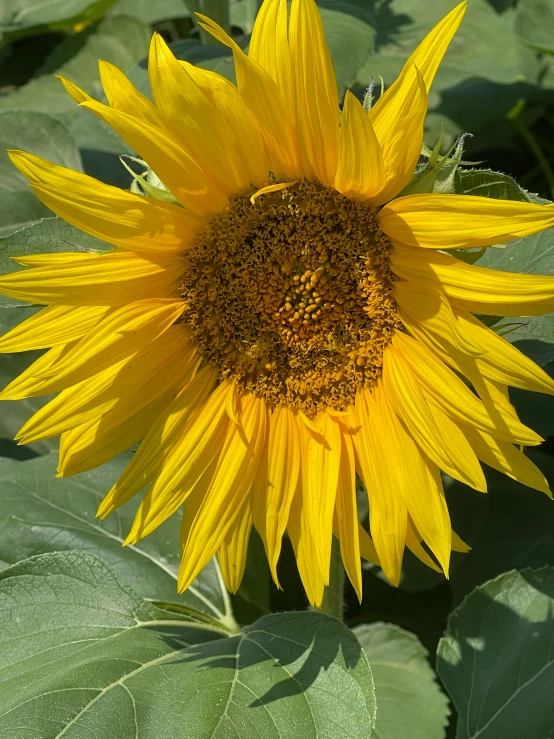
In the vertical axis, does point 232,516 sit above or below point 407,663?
above

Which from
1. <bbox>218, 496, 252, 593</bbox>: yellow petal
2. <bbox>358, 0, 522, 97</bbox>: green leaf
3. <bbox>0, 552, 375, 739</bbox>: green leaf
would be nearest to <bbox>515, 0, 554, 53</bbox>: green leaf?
<bbox>358, 0, 522, 97</bbox>: green leaf

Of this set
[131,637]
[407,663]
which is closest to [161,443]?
[131,637]

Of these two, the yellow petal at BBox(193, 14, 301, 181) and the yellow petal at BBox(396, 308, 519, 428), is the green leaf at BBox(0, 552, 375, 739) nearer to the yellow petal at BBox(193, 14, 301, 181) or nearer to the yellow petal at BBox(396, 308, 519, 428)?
the yellow petal at BBox(396, 308, 519, 428)

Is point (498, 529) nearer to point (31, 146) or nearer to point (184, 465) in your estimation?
point (184, 465)

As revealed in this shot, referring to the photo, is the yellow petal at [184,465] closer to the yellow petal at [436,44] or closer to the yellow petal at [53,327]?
the yellow petal at [53,327]

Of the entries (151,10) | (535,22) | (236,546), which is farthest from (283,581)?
(151,10)

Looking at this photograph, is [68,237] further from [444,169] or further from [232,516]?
[444,169]

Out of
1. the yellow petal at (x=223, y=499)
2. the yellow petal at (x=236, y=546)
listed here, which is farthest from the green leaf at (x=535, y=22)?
the yellow petal at (x=236, y=546)
